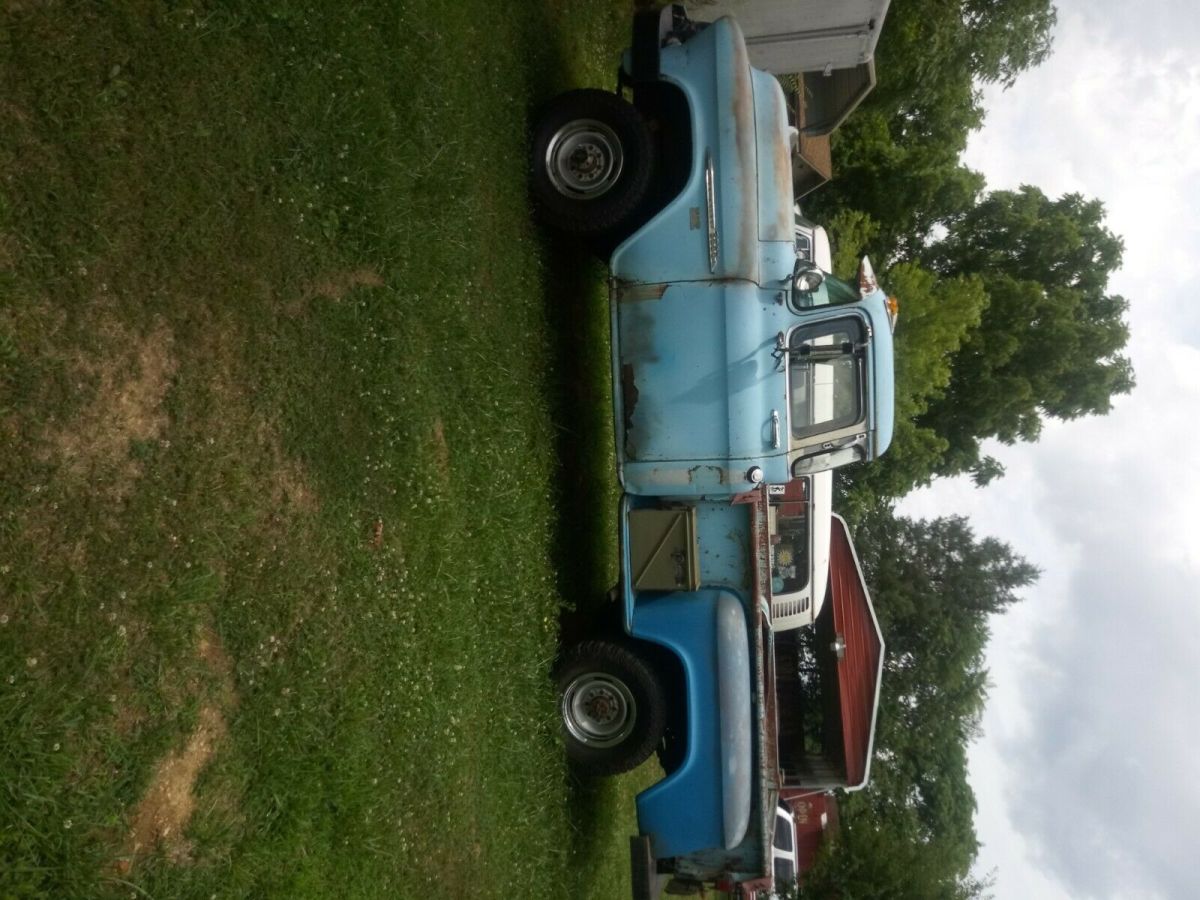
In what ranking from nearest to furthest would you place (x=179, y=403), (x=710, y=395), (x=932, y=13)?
A: (x=179, y=403)
(x=710, y=395)
(x=932, y=13)

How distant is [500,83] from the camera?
22.5 ft

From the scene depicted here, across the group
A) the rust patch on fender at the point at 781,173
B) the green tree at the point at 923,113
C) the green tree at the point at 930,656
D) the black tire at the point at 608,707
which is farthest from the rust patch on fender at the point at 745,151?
the green tree at the point at 930,656

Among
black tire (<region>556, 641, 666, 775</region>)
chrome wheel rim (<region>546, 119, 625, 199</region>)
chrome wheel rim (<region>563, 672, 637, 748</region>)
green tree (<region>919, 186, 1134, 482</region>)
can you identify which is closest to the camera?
black tire (<region>556, 641, 666, 775</region>)

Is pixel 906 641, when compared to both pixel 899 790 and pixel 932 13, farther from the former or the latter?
pixel 932 13

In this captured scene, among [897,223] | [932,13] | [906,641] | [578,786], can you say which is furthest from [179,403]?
[906,641]

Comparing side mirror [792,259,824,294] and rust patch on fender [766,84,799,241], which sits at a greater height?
rust patch on fender [766,84,799,241]

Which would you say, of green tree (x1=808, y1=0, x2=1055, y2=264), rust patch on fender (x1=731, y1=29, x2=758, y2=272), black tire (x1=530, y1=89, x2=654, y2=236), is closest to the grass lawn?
black tire (x1=530, y1=89, x2=654, y2=236)

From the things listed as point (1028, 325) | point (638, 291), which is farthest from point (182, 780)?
point (1028, 325)

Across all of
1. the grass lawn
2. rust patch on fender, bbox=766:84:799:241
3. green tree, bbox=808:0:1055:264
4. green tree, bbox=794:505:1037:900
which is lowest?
green tree, bbox=794:505:1037:900

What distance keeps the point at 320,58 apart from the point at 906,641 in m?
18.6

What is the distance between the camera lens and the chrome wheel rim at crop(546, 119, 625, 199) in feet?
21.5

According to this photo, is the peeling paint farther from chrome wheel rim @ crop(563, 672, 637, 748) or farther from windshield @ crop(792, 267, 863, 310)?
chrome wheel rim @ crop(563, 672, 637, 748)

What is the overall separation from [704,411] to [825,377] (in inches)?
35.1

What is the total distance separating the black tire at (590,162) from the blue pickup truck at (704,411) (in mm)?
18
